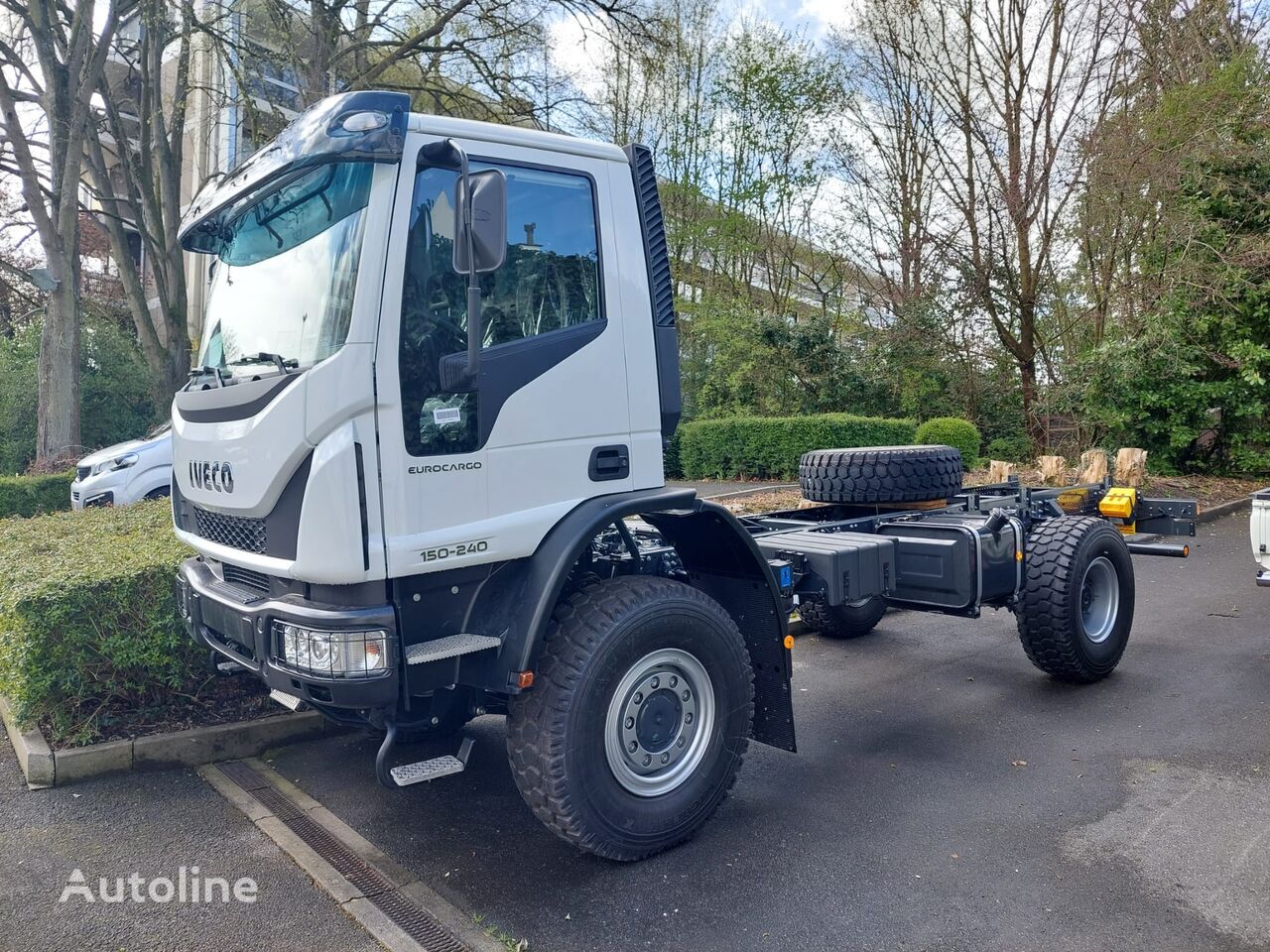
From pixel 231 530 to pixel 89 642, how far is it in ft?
5.25

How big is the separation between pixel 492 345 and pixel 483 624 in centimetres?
104

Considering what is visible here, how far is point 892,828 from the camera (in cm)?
391

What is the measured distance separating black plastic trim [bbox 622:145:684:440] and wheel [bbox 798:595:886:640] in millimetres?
3591

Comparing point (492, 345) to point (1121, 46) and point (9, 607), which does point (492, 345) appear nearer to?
point (9, 607)

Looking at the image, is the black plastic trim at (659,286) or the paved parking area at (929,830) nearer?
the paved parking area at (929,830)

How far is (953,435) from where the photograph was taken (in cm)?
1694

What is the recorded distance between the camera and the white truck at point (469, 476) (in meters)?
3.10

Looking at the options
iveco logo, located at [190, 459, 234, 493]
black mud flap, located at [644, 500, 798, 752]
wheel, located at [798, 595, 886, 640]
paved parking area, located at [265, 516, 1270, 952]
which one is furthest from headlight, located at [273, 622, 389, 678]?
wheel, located at [798, 595, 886, 640]

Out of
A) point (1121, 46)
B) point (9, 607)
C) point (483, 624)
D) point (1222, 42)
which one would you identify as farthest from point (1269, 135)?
point (9, 607)

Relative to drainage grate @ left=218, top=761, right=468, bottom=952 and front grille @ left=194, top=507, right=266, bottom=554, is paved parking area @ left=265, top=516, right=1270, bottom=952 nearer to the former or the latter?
drainage grate @ left=218, top=761, right=468, bottom=952

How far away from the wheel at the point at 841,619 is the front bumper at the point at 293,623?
443 centimetres

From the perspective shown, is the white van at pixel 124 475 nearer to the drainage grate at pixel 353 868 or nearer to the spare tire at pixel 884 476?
the drainage grate at pixel 353 868

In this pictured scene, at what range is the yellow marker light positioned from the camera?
6.81m

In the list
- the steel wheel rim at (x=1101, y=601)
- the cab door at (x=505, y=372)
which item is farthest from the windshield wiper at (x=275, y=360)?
the steel wheel rim at (x=1101, y=601)
